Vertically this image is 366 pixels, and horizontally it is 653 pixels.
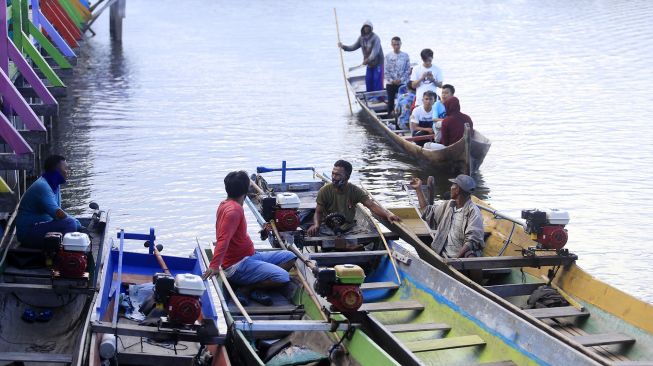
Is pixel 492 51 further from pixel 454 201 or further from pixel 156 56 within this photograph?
pixel 454 201

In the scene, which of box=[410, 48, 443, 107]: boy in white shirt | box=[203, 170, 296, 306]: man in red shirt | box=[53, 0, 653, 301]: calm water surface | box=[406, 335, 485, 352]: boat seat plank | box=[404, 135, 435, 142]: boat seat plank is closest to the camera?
box=[406, 335, 485, 352]: boat seat plank

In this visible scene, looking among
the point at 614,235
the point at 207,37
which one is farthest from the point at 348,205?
Result: the point at 207,37

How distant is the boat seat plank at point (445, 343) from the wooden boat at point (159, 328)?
1665 millimetres

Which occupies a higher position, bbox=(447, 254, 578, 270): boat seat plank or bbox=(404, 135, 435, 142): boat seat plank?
bbox=(447, 254, 578, 270): boat seat plank

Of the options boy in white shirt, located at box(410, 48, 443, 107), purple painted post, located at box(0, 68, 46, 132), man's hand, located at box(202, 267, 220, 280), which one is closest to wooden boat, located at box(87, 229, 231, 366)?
man's hand, located at box(202, 267, 220, 280)

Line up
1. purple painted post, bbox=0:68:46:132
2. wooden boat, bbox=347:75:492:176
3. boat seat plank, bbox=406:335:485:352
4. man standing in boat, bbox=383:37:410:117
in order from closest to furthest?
boat seat plank, bbox=406:335:485:352
purple painted post, bbox=0:68:46:132
wooden boat, bbox=347:75:492:176
man standing in boat, bbox=383:37:410:117

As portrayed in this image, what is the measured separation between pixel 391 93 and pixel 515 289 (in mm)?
10789

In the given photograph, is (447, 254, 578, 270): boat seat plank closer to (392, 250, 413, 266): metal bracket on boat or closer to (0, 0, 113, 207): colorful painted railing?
(392, 250, 413, 266): metal bracket on boat

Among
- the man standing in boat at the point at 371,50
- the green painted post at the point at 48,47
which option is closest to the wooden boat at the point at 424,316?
the green painted post at the point at 48,47

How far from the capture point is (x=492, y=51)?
34.0m

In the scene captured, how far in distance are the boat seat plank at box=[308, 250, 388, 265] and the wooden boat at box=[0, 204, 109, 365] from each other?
2299 millimetres

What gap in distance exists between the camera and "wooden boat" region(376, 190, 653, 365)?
367 inches

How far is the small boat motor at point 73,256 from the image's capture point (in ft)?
32.2

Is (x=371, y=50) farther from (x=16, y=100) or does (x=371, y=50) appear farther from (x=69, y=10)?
(x=16, y=100)
